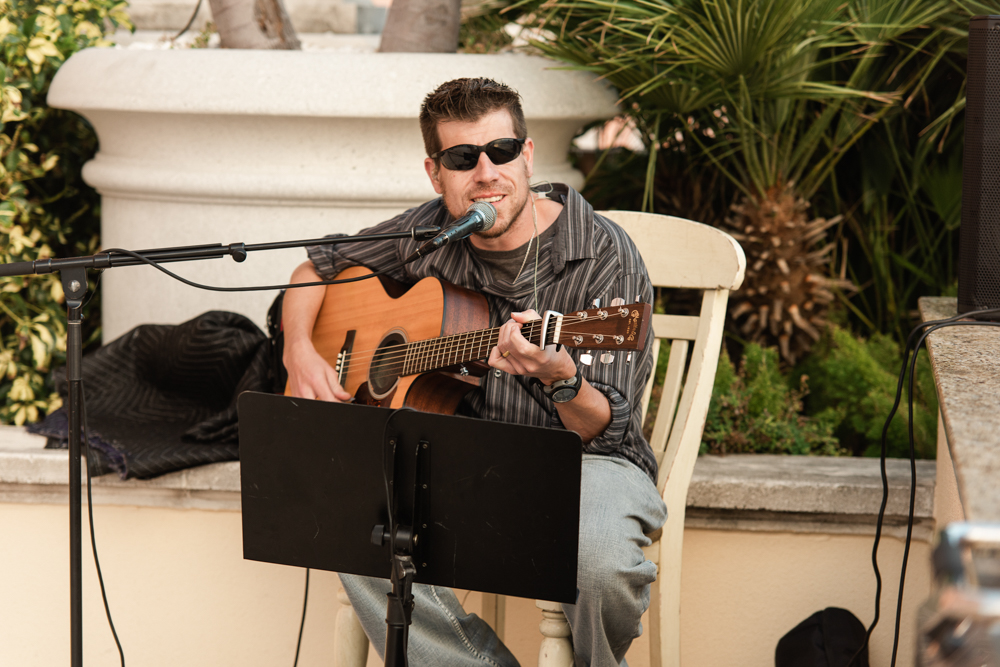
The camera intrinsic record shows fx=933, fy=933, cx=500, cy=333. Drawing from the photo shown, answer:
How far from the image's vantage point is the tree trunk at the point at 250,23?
284 cm

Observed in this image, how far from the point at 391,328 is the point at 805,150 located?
1.59 metres

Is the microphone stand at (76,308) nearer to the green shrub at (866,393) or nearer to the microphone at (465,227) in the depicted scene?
the microphone at (465,227)

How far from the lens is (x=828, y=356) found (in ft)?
9.75

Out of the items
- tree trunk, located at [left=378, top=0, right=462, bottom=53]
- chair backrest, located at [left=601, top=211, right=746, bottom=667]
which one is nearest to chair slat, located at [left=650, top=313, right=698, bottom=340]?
chair backrest, located at [left=601, top=211, right=746, bottom=667]

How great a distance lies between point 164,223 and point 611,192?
157 centimetres

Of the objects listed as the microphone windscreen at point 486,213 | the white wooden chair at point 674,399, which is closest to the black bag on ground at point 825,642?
the white wooden chair at point 674,399

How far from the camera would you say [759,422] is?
8.57ft

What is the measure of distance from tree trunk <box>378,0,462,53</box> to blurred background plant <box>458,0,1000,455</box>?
210mm

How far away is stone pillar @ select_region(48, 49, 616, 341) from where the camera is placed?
2.53m

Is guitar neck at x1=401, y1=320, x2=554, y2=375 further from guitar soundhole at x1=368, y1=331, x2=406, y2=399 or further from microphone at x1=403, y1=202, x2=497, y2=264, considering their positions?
microphone at x1=403, y1=202, x2=497, y2=264

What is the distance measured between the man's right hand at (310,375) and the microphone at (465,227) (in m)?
→ 0.60

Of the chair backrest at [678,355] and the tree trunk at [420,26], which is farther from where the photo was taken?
the tree trunk at [420,26]

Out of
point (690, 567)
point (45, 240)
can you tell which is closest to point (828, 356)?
point (690, 567)

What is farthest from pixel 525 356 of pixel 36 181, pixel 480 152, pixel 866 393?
pixel 36 181
